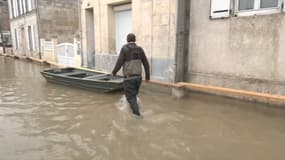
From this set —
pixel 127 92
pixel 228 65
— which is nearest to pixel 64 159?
pixel 127 92

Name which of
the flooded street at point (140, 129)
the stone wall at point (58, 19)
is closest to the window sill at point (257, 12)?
the flooded street at point (140, 129)

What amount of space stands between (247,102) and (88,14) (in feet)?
26.3

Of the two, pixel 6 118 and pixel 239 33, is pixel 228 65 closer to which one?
pixel 239 33

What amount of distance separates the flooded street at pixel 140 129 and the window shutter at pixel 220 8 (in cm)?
219

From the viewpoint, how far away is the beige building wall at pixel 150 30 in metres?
6.84

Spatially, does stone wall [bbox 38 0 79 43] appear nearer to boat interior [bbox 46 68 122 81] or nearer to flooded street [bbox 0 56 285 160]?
boat interior [bbox 46 68 122 81]

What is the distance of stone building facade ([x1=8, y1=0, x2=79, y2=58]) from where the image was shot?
55.5 feet

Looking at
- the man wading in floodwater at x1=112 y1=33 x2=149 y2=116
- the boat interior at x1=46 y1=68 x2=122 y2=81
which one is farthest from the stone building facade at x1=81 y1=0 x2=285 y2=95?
the man wading in floodwater at x1=112 y1=33 x2=149 y2=116

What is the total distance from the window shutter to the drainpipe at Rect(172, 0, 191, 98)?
77cm

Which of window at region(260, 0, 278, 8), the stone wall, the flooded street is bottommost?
the flooded street

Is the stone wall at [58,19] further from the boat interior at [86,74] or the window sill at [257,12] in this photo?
the window sill at [257,12]

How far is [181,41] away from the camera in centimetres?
658

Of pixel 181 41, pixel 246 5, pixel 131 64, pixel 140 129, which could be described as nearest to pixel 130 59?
pixel 131 64

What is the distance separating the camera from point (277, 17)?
4.99 meters
